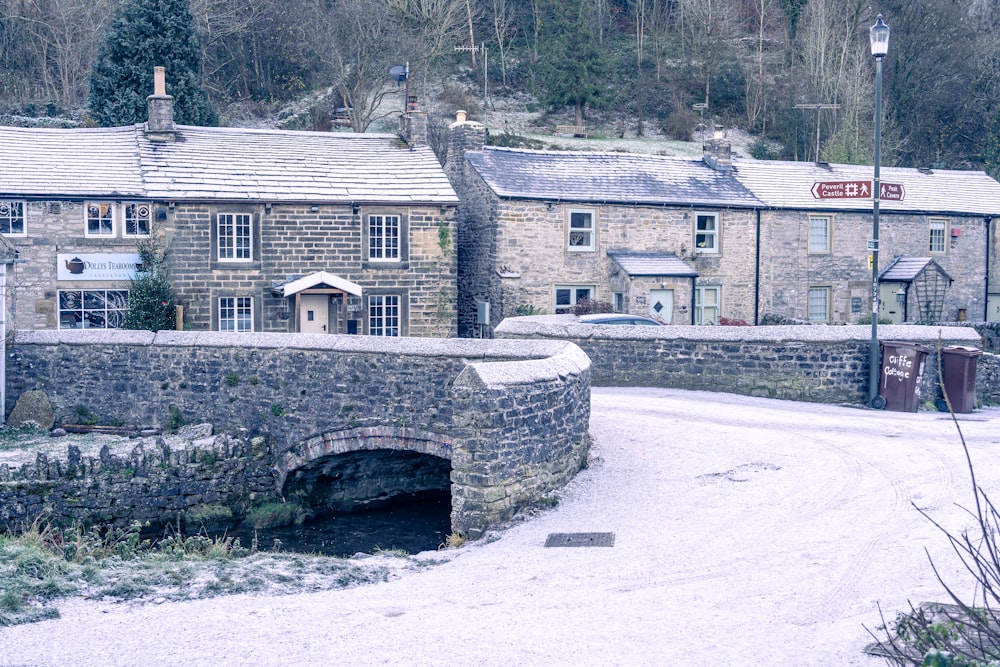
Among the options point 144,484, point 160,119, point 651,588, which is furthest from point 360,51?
point 651,588

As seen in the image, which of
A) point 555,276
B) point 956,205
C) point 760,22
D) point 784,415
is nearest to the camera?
point 784,415

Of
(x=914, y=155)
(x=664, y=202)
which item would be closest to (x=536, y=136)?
(x=664, y=202)

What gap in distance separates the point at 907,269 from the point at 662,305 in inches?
378

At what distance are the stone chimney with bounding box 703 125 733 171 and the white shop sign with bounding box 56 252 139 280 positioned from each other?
18894 mm

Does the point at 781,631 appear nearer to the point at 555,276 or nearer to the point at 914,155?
the point at 555,276

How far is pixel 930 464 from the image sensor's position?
13.0m

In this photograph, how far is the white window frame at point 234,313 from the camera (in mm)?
25859

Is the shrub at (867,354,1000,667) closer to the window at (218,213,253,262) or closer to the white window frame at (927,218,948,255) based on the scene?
the window at (218,213,253,262)

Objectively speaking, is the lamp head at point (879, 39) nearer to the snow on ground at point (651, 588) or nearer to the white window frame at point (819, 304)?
the snow on ground at point (651, 588)

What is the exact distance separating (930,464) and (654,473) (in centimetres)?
367

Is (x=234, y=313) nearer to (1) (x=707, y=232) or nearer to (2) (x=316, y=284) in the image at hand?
(2) (x=316, y=284)

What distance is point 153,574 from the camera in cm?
973

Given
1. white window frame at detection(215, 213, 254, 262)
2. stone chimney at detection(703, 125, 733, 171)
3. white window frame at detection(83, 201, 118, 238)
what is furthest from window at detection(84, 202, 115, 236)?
stone chimney at detection(703, 125, 733, 171)

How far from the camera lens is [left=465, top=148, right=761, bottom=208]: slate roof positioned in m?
29.0
